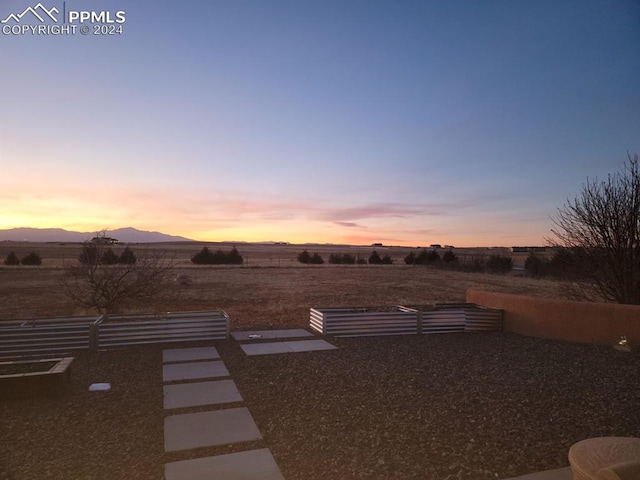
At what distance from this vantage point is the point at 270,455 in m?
4.13

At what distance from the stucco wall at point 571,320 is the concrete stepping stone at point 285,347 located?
546 centimetres

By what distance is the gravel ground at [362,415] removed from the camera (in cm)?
397

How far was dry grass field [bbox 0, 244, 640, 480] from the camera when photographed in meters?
3.98

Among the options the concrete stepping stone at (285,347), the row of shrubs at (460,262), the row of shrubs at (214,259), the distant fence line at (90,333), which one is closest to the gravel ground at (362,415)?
the concrete stepping stone at (285,347)

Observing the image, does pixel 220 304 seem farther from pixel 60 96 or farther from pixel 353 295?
pixel 60 96

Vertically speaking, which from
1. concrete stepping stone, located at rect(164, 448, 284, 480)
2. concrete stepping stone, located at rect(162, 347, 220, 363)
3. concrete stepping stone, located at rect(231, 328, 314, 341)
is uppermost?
concrete stepping stone, located at rect(231, 328, 314, 341)

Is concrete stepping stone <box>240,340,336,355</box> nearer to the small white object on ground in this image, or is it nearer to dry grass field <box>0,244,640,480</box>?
dry grass field <box>0,244,640,480</box>

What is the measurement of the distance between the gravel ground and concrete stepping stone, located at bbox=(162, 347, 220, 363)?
0.71ft

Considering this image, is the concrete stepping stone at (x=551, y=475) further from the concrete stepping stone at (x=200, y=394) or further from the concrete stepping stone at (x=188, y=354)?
the concrete stepping stone at (x=188, y=354)

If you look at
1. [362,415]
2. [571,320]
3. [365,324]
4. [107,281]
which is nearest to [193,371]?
[362,415]

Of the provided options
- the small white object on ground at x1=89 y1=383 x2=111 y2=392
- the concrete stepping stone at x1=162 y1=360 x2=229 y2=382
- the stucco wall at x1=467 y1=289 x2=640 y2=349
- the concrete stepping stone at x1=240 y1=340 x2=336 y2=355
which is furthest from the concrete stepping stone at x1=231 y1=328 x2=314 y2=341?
the stucco wall at x1=467 y1=289 x2=640 y2=349

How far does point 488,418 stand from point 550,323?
6.55m

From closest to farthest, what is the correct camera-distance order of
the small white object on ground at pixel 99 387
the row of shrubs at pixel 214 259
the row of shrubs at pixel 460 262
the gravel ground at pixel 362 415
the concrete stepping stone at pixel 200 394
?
the gravel ground at pixel 362 415 → the concrete stepping stone at pixel 200 394 → the small white object on ground at pixel 99 387 → the row of shrubs at pixel 460 262 → the row of shrubs at pixel 214 259

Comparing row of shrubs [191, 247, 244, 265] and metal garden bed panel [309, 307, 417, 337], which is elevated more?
row of shrubs [191, 247, 244, 265]
